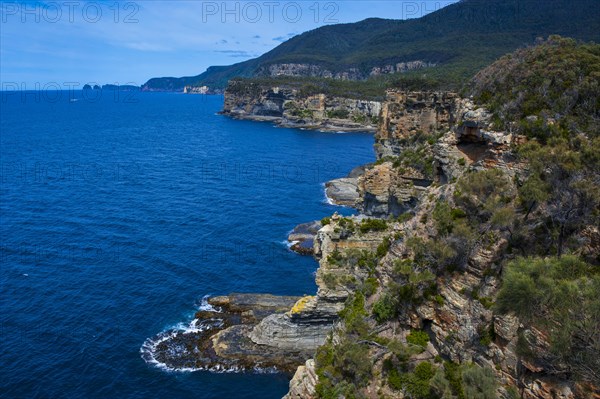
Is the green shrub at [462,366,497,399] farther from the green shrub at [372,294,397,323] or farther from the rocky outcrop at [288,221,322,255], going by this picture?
the rocky outcrop at [288,221,322,255]

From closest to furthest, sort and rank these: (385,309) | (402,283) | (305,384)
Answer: (402,283)
(385,309)
(305,384)

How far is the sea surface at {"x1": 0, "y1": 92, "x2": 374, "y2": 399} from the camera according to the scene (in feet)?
138

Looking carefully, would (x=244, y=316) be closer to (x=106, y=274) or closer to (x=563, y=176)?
(x=106, y=274)

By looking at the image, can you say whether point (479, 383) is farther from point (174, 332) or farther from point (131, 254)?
point (131, 254)

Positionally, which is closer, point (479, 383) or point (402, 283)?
point (479, 383)

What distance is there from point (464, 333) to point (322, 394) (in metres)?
8.65

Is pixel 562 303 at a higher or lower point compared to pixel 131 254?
higher

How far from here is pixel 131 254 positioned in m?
66.8

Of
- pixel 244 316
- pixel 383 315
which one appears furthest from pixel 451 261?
pixel 244 316

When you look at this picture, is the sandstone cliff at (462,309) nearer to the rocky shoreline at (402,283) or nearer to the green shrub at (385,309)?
the rocky shoreline at (402,283)

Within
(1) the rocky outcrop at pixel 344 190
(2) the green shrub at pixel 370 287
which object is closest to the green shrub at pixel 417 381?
(2) the green shrub at pixel 370 287

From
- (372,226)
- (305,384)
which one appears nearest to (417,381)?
(305,384)

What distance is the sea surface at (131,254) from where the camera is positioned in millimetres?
42031

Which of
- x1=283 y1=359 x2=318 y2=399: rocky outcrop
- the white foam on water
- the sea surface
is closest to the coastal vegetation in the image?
x1=283 y1=359 x2=318 y2=399: rocky outcrop
